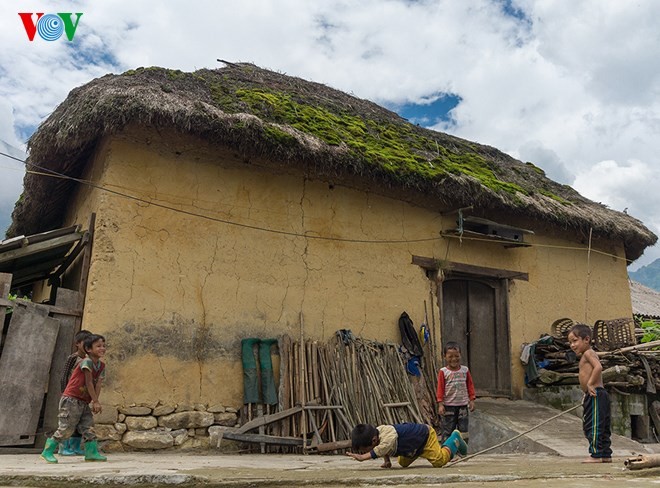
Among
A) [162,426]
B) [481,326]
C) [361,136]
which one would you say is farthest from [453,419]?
[361,136]

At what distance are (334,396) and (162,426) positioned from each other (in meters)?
1.86

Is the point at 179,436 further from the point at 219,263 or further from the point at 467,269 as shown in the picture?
the point at 467,269

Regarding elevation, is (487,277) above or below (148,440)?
above

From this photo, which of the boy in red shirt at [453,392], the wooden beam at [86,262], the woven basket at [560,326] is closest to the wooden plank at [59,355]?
the wooden beam at [86,262]

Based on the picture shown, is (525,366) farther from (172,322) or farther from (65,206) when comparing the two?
(65,206)

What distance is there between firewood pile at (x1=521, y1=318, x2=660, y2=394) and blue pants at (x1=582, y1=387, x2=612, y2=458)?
3.38 meters

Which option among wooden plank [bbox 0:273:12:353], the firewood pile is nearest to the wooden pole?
wooden plank [bbox 0:273:12:353]

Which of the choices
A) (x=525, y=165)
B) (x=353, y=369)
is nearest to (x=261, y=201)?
(x=353, y=369)

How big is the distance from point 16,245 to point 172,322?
5.62 ft

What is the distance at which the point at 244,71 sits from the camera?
9.12 m

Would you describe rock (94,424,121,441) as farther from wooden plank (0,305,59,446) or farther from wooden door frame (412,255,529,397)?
wooden door frame (412,255,529,397)

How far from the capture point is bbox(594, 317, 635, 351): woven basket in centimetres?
821

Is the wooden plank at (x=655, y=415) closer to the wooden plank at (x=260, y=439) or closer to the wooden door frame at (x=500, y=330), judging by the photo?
the wooden door frame at (x=500, y=330)

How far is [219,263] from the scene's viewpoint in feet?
21.8
